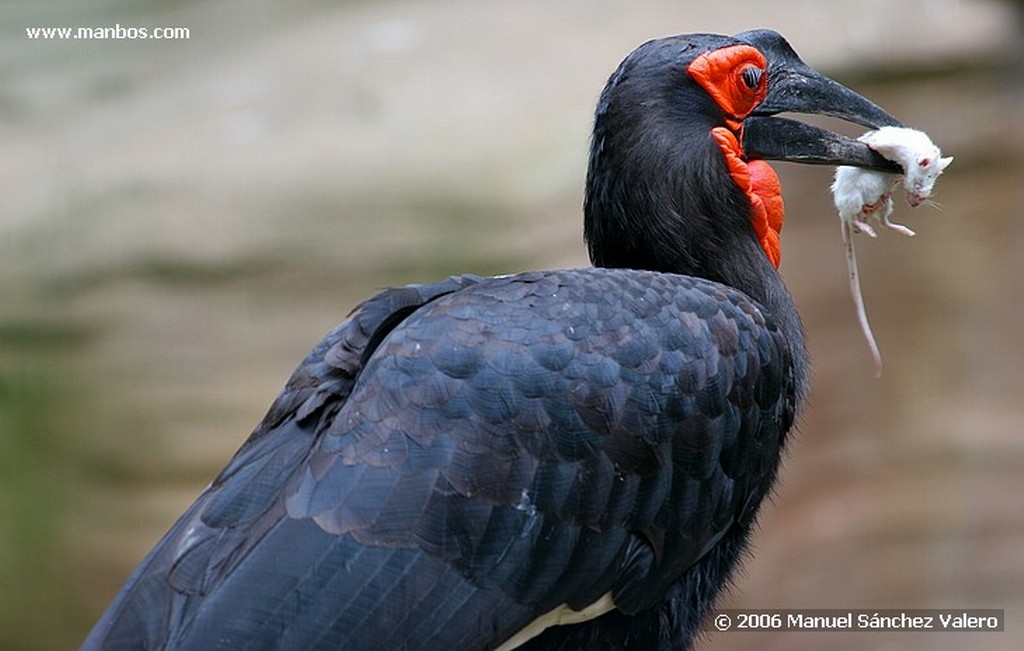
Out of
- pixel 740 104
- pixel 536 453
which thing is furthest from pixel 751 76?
pixel 536 453

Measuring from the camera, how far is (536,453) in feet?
6.47

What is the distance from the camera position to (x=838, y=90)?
2.52m

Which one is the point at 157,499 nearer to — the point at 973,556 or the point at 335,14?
the point at 335,14

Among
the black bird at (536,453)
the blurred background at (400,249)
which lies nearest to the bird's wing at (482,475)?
the black bird at (536,453)

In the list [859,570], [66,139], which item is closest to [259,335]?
[66,139]

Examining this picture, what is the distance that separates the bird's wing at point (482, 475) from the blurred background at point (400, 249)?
1825 millimetres

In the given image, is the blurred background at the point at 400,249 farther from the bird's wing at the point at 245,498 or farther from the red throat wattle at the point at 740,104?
the bird's wing at the point at 245,498

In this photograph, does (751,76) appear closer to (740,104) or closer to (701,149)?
(740,104)

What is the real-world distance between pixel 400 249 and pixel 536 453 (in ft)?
6.96

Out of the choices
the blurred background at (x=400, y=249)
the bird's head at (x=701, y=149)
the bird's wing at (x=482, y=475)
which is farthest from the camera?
the blurred background at (x=400, y=249)

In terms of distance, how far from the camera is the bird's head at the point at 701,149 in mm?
2402

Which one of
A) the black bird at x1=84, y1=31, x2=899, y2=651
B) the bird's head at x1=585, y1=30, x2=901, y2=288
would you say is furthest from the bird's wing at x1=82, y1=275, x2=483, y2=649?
the bird's head at x1=585, y1=30, x2=901, y2=288

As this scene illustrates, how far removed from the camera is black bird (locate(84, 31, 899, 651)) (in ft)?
6.09

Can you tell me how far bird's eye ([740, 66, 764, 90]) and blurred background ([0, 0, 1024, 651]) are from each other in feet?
4.93
